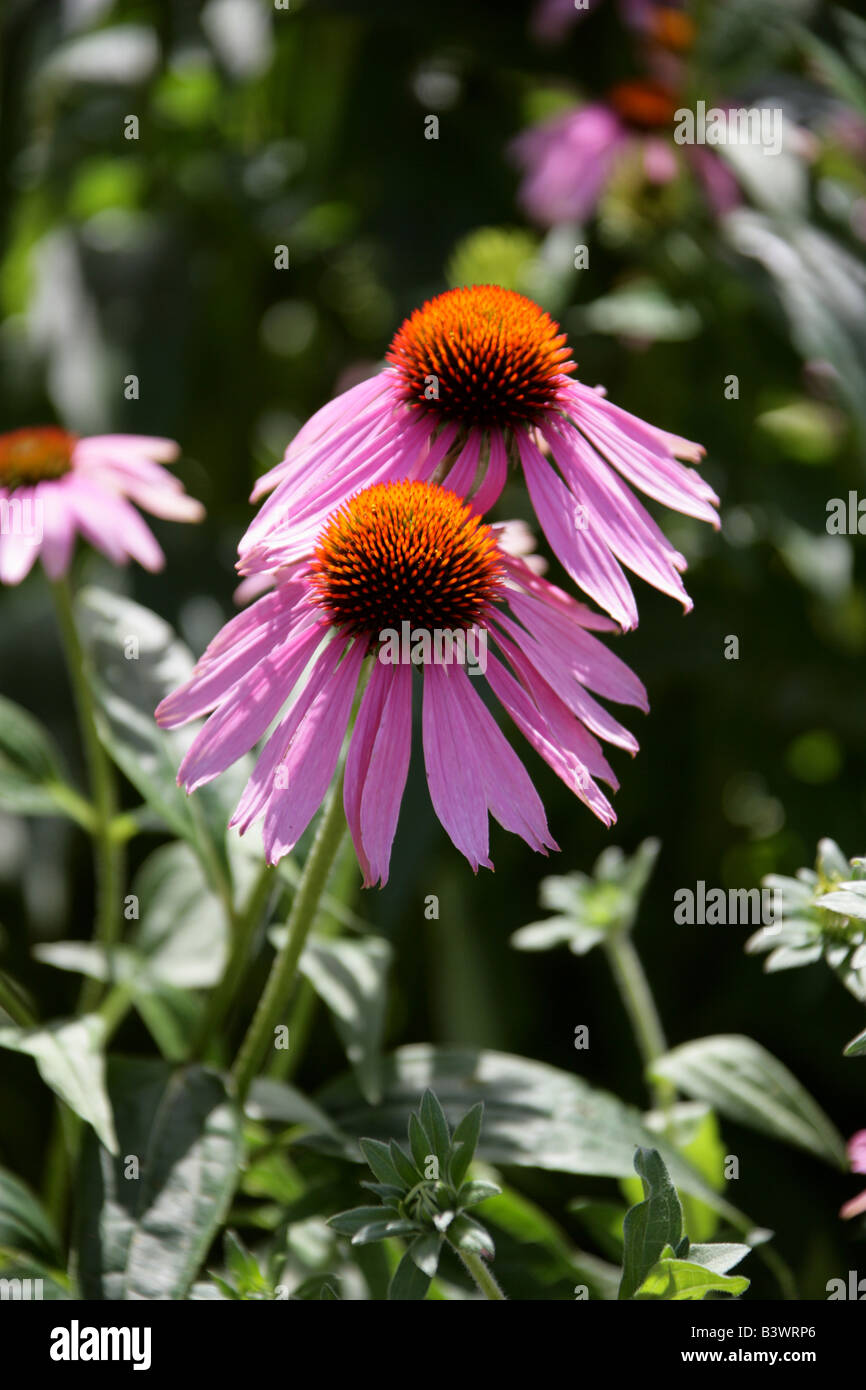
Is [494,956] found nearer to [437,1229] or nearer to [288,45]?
[437,1229]

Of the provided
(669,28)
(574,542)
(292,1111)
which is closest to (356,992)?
(292,1111)

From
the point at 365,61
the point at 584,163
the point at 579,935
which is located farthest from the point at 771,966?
the point at 365,61

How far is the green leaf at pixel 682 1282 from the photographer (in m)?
0.52

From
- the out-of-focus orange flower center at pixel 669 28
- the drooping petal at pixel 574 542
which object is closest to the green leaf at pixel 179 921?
the drooping petal at pixel 574 542

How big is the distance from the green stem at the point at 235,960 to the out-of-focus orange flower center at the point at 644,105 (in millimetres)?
1071

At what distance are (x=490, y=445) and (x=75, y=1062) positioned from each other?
35cm

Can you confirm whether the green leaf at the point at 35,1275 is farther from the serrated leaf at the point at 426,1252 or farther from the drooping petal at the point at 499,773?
the drooping petal at the point at 499,773

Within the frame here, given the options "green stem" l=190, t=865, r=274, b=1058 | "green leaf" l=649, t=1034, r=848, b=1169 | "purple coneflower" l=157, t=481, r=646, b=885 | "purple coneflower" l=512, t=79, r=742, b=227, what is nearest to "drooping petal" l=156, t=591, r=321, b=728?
"purple coneflower" l=157, t=481, r=646, b=885

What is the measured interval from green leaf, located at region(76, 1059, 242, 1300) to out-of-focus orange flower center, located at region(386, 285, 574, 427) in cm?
36

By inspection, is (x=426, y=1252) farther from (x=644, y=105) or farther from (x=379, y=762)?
(x=644, y=105)

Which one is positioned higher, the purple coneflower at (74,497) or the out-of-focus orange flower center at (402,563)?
the purple coneflower at (74,497)

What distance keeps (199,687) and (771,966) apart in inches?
11.0

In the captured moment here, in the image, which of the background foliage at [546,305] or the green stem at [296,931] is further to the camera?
the background foliage at [546,305]

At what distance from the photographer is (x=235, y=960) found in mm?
686
